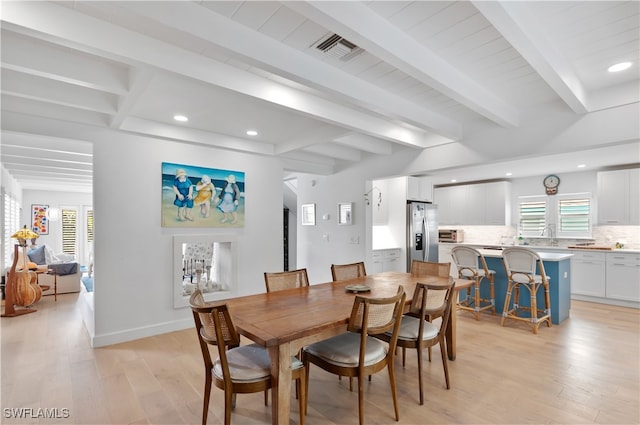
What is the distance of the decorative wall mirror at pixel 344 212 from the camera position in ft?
18.1

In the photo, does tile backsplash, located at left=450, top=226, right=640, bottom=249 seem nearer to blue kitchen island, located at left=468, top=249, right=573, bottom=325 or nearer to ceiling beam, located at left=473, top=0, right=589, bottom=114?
blue kitchen island, located at left=468, top=249, right=573, bottom=325

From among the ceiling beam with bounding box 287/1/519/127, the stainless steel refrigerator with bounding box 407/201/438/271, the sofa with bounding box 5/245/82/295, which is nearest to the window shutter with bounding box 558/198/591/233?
the stainless steel refrigerator with bounding box 407/201/438/271

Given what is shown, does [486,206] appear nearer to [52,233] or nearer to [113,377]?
[113,377]

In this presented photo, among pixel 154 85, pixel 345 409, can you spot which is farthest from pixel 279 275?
pixel 154 85

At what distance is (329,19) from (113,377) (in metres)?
3.17

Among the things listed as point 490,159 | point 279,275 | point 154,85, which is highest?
point 154,85

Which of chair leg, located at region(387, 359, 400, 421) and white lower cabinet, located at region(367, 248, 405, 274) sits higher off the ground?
white lower cabinet, located at region(367, 248, 405, 274)

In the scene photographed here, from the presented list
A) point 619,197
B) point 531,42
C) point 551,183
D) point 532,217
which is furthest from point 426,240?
point 531,42

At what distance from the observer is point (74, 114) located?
334 cm

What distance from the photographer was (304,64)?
223 centimetres

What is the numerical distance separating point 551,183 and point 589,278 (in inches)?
77.5

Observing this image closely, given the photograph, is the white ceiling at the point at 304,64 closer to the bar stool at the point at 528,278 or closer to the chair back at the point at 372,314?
the chair back at the point at 372,314

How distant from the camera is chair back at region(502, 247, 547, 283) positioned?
3975 mm

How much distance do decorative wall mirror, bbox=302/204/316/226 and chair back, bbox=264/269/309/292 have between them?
3233mm
